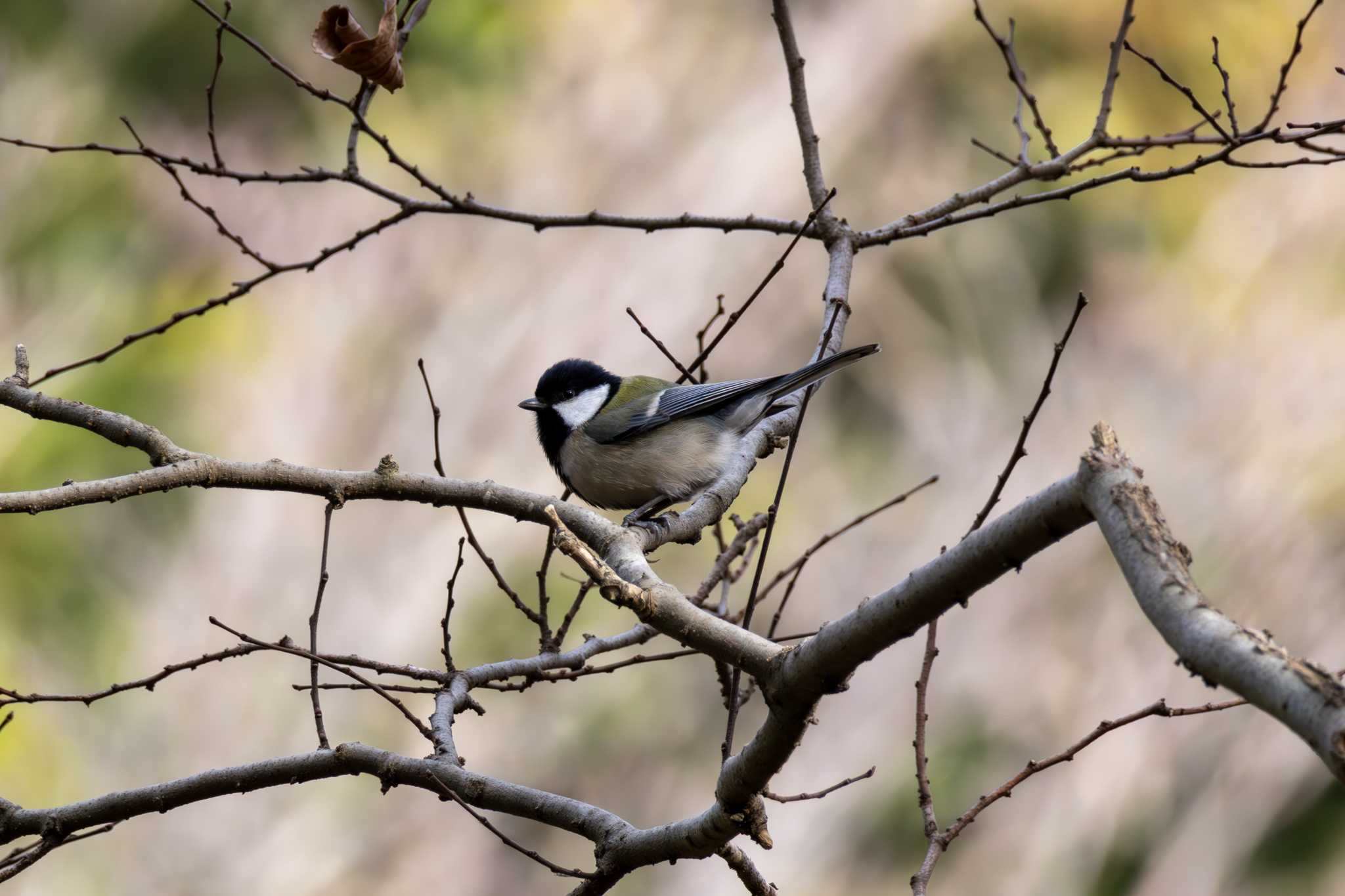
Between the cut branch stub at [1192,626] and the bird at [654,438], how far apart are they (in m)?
1.93

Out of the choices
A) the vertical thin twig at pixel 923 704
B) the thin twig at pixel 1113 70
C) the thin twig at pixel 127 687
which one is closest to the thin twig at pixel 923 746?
the vertical thin twig at pixel 923 704

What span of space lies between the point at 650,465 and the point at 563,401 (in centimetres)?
49

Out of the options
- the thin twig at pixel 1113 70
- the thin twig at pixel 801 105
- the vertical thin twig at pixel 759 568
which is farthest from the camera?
the thin twig at pixel 801 105

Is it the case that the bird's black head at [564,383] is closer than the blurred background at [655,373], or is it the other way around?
the bird's black head at [564,383]

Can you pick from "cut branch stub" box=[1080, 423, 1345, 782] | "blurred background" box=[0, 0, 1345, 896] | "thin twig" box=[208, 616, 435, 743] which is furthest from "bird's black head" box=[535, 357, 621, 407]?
"blurred background" box=[0, 0, 1345, 896]

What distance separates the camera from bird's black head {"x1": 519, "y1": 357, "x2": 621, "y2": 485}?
11.5ft

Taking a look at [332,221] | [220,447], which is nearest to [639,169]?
[332,221]

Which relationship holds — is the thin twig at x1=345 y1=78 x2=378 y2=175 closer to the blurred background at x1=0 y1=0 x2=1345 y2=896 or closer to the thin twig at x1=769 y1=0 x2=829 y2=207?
the thin twig at x1=769 y1=0 x2=829 y2=207

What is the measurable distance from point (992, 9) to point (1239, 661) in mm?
6742

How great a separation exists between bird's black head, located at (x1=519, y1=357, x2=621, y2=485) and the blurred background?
8.62 feet

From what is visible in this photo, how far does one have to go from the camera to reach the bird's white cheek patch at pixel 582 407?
11.4 ft

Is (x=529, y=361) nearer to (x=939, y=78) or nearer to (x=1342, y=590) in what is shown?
(x=939, y=78)

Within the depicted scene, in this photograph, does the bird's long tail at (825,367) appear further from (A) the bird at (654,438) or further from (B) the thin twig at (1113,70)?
(B) the thin twig at (1113,70)

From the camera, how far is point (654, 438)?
3.29 m
